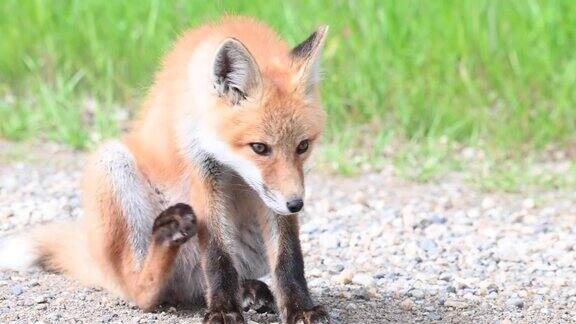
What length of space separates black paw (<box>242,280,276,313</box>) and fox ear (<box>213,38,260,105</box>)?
1046 millimetres

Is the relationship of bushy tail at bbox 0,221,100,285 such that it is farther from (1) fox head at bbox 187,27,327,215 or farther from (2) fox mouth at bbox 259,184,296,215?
(2) fox mouth at bbox 259,184,296,215

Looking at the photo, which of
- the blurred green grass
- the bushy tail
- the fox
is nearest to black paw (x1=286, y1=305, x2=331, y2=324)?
the fox

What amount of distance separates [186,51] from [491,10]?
15.5 ft

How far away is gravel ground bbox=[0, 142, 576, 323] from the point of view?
5305 millimetres

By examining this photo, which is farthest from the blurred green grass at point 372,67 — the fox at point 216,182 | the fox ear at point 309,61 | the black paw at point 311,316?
the black paw at point 311,316

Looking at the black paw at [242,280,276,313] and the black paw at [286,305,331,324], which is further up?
the black paw at [242,280,276,313]

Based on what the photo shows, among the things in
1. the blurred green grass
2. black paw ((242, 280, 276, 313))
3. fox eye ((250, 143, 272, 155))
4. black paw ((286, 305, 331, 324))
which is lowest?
black paw ((286, 305, 331, 324))

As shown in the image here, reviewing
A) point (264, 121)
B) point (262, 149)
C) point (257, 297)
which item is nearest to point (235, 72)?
point (264, 121)

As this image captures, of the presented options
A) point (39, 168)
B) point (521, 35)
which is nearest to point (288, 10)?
point (521, 35)

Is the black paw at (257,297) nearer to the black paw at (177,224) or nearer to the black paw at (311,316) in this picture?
the black paw at (311,316)

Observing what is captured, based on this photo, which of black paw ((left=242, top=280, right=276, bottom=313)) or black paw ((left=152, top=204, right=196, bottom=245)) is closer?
black paw ((left=152, top=204, right=196, bottom=245))

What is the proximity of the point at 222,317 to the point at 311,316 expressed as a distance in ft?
1.32

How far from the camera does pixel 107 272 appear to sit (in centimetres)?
531

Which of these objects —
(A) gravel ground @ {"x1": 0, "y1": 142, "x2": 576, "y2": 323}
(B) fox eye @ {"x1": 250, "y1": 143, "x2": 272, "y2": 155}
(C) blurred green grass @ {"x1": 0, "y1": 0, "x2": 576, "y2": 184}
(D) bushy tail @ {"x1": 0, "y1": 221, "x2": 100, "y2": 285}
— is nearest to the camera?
(B) fox eye @ {"x1": 250, "y1": 143, "x2": 272, "y2": 155}
